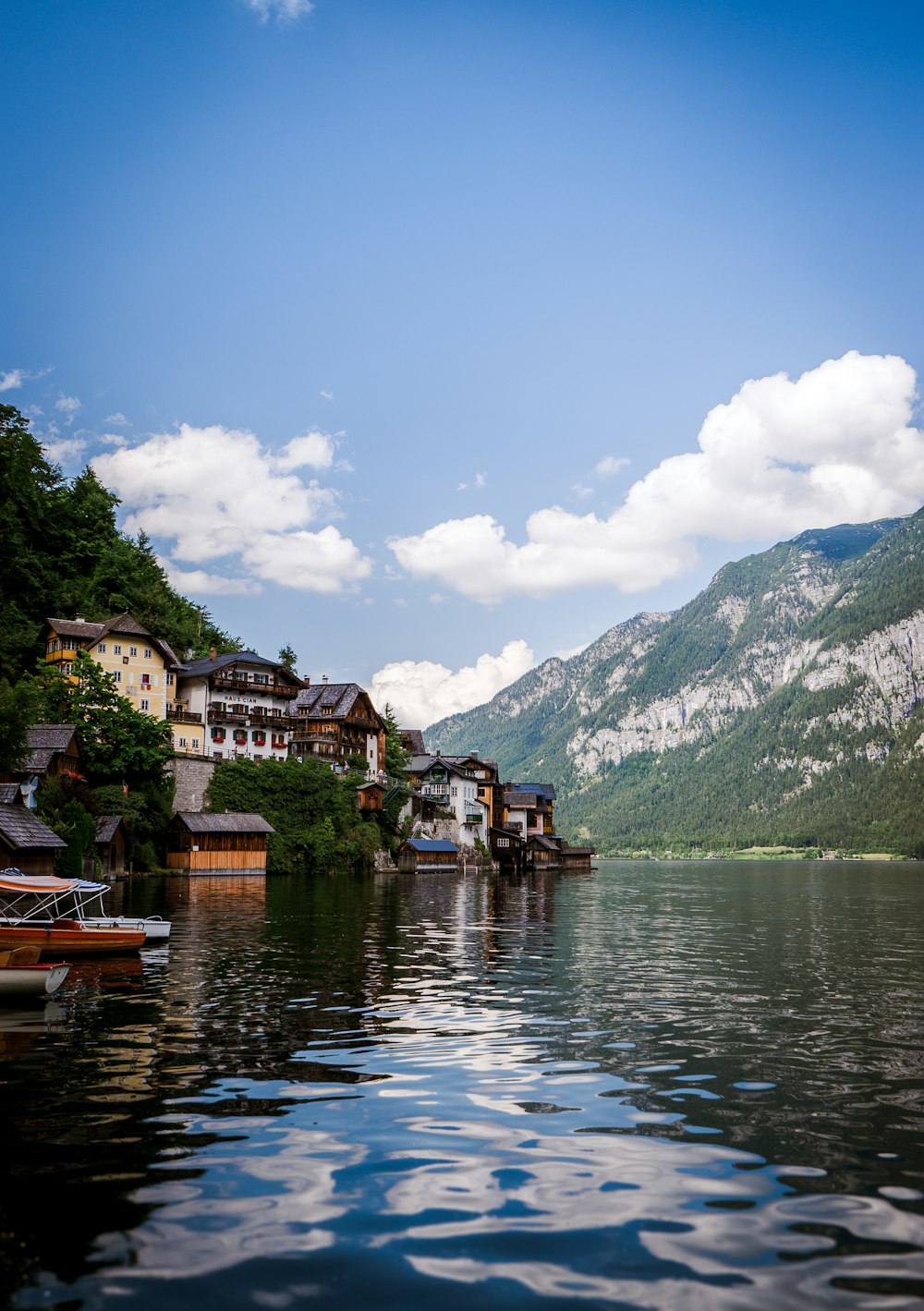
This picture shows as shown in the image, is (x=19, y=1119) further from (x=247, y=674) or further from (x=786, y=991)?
(x=247, y=674)

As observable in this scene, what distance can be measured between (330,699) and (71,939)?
278ft

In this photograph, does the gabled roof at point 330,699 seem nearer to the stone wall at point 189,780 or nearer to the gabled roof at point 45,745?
the stone wall at point 189,780

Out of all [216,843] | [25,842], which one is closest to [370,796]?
[216,843]

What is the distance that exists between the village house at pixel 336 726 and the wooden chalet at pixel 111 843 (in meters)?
33.4

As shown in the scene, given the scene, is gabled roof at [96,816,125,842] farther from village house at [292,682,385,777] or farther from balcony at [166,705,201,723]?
village house at [292,682,385,777]

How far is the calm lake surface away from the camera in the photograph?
335 inches

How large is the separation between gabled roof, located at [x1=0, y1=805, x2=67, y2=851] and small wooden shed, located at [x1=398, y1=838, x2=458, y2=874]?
68.7 metres

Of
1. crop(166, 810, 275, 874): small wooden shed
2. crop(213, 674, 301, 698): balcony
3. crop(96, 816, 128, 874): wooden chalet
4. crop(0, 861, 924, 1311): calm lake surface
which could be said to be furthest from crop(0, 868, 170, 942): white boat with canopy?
crop(213, 674, 301, 698): balcony

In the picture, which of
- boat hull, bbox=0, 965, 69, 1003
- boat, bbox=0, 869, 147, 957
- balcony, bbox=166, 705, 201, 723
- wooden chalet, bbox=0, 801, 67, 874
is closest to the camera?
boat hull, bbox=0, 965, 69, 1003

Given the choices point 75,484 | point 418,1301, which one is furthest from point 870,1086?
point 75,484

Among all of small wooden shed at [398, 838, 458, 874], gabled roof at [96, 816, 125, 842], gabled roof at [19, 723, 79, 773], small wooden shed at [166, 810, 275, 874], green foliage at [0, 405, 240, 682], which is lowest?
small wooden shed at [398, 838, 458, 874]

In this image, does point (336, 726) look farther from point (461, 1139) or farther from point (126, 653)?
point (461, 1139)

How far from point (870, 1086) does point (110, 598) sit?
319 ft

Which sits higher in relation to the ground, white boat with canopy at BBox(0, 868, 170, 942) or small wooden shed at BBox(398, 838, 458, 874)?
white boat with canopy at BBox(0, 868, 170, 942)
